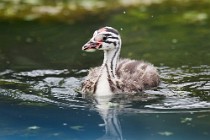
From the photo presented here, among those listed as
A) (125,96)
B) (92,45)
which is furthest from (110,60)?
(125,96)

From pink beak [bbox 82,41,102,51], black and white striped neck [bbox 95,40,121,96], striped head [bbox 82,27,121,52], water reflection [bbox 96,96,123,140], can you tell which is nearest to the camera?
water reflection [bbox 96,96,123,140]

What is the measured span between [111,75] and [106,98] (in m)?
0.47

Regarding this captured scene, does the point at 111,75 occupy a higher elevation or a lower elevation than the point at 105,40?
lower

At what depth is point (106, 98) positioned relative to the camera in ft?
40.0

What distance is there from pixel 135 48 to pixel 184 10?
4398 millimetres

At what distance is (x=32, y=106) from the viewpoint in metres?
11.6

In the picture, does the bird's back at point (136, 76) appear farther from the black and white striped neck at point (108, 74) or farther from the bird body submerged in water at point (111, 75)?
the black and white striped neck at point (108, 74)

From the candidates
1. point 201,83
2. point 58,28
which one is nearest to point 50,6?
point 58,28

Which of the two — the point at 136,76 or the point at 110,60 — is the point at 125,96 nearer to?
the point at 136,76

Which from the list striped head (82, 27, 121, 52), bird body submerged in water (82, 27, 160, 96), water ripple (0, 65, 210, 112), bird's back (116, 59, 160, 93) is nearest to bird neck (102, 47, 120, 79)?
bird body submerged in water (82, 27, 160, 96)

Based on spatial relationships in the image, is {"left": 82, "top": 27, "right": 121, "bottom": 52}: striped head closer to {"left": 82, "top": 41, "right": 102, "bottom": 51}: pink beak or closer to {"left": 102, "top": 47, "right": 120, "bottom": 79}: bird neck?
{"left": 82, "top": 41, "right": 102, "bottom": 51}: pink beak

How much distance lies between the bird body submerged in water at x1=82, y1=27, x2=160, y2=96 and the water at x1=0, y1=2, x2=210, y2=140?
0.20 metres

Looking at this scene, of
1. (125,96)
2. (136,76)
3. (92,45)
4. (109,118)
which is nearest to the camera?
(109,118)

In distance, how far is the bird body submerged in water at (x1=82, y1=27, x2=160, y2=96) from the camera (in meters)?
12.3
